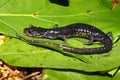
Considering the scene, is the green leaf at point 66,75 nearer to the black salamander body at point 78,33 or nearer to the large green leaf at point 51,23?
the large green leaf at point 51,23

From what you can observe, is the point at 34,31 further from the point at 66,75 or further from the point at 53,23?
the point at 66,75

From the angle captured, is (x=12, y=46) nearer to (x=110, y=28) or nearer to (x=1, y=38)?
(x=1, y=38)

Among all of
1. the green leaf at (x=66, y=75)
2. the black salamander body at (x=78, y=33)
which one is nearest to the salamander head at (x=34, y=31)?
the black salamander body at (x=78, y=33)

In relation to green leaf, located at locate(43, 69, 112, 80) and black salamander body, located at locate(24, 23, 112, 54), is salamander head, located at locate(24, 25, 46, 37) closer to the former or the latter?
black salamander body, located at locate(24, 23, 112, 54)

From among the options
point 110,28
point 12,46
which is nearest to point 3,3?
point 12,46

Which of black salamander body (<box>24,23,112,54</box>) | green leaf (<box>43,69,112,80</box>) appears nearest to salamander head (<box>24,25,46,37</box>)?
black salamander body (<box>24,23,112,54</box>)

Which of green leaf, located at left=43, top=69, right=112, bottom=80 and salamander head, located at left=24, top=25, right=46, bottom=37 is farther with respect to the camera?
salamander head, located at left=24, top=25, right=46, bottom=37

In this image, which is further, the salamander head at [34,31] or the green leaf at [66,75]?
the salamander head at [34,31]
